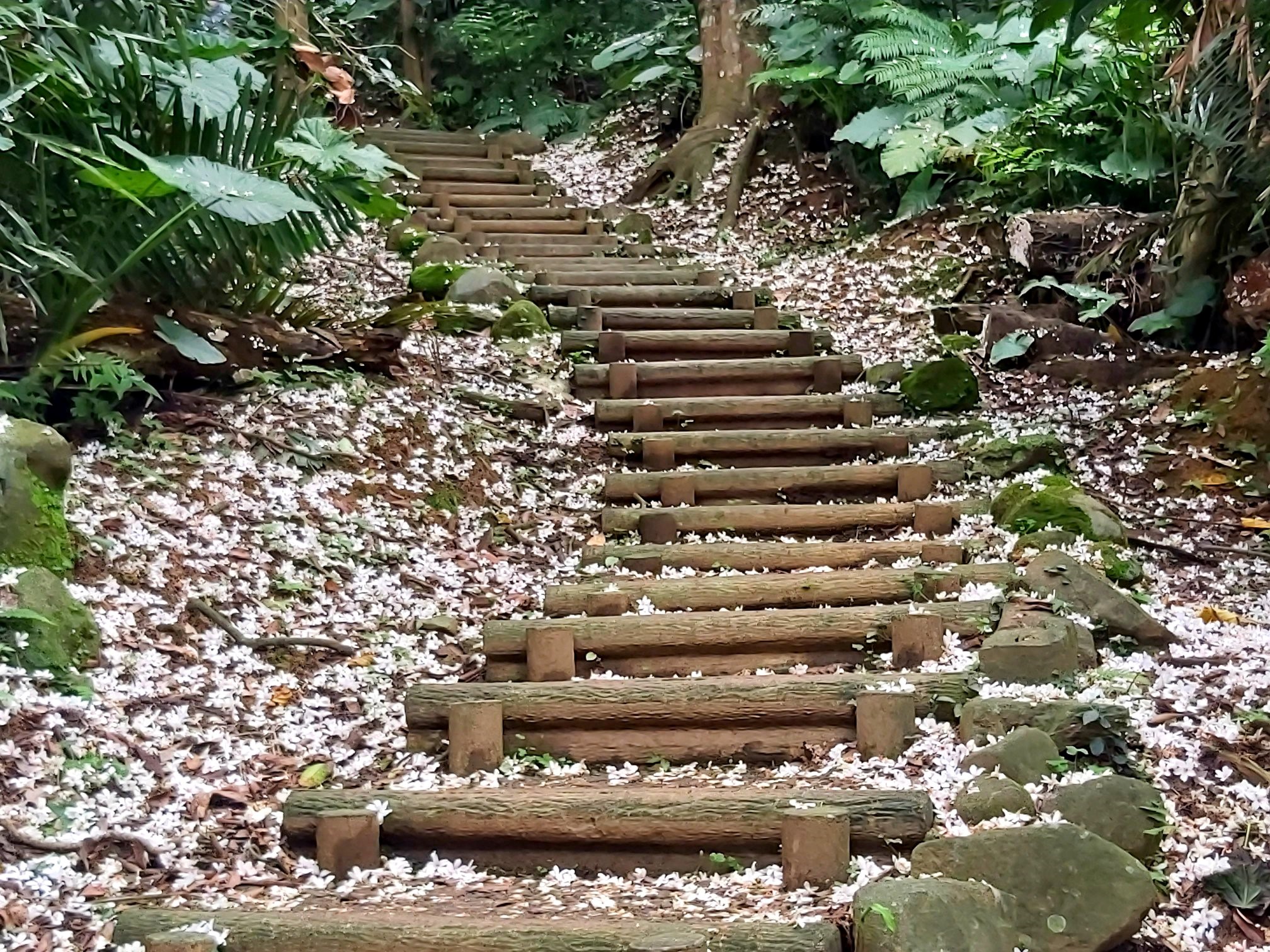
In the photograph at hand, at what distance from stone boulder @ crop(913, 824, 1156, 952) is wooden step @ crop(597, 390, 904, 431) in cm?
330

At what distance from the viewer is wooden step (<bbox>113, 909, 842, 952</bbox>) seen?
2033mm

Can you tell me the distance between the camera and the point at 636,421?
17.5 feet

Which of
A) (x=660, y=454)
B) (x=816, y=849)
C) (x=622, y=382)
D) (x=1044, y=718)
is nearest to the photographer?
(x=816, y=849)

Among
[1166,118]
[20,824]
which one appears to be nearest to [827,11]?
[1166,118]

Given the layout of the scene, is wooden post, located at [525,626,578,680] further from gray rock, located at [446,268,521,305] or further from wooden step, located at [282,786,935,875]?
gray rock, located at [446,268,521,305]

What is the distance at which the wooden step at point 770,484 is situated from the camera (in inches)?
184

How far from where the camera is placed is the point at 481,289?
6441 mm

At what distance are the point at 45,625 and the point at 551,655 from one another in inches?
55.3

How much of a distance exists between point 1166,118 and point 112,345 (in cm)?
473

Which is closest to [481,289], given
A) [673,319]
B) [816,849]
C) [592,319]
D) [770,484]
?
[592,319]

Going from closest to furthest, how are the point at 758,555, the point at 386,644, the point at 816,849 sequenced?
the point at 816,849
the point at 386,644
the point at 758,555

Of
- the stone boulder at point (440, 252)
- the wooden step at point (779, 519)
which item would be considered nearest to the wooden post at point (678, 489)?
the wooden step at point (779, 519)

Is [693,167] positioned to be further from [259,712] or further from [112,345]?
Result: [259,712]

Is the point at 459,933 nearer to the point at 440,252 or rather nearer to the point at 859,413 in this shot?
the point at 859,413
